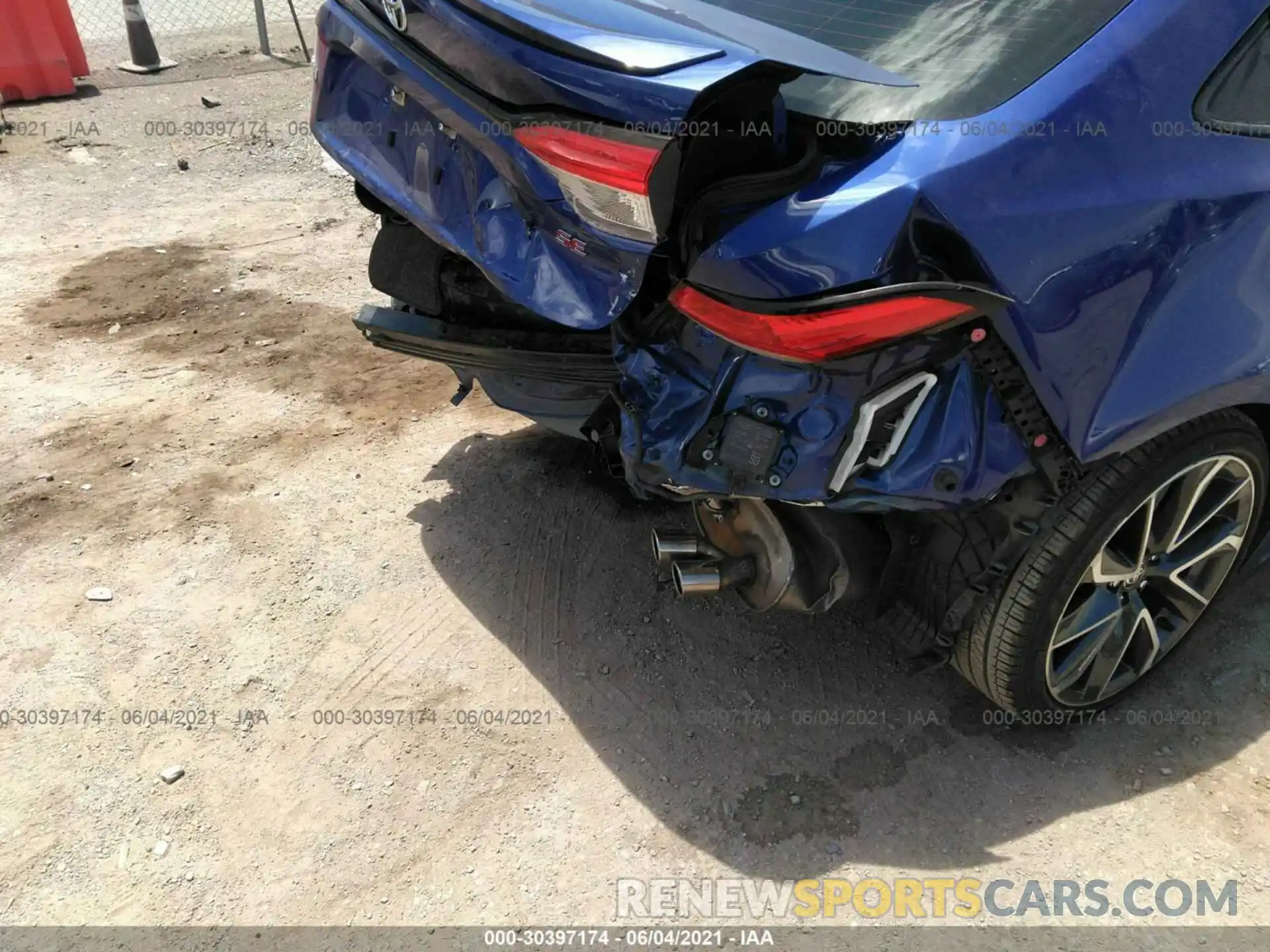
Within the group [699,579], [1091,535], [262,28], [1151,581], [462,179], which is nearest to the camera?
[1091,535]

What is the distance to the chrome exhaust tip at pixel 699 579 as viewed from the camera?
2.33 m

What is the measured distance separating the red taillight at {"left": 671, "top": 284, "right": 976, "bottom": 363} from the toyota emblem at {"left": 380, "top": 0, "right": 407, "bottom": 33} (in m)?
1.11

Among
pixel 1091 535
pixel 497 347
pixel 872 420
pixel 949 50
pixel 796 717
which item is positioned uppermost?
pixel 949 50

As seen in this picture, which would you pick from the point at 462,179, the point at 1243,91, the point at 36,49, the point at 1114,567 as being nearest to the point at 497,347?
the point at 462,179

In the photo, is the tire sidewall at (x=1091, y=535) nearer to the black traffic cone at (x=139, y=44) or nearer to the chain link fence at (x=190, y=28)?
the chain link fence at (x=190, y=28)

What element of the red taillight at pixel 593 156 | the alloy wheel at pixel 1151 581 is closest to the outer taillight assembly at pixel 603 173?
the red taillight at pixel 593 156

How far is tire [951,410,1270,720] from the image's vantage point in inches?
87.4

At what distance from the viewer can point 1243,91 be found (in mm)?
2113

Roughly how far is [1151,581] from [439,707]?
199cm

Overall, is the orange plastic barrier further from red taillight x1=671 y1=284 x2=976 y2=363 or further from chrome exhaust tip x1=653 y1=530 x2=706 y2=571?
red taillight x1=671 y1=284 x2=976 y2=363

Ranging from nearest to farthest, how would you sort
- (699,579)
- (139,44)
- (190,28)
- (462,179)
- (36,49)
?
(699,579) → (462,179) → (36,49) → (139,44) → (190,28)

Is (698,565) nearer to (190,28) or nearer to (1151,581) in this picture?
(1151,581)

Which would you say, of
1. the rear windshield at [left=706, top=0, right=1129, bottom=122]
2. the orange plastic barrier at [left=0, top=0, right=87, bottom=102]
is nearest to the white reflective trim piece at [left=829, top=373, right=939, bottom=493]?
the rear windshield at [left=706, top=0, right=1129, bottom=122]

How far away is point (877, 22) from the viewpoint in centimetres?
224
